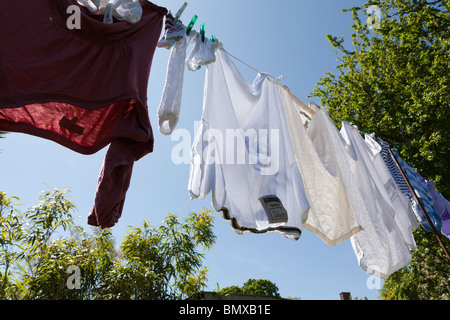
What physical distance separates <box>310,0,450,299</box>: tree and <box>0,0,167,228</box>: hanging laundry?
6.62m

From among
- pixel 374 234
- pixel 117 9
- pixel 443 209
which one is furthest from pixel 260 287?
pixel 117 9

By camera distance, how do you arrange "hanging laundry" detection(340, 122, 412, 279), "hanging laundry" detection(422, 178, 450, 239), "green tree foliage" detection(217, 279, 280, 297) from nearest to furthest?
"hanging laundry" detection(340, 122, 412, 279) → "hanging laundry" detection(422, 178, 450, 239) → "green tree foliage" detection(217, 279, 280, 297)

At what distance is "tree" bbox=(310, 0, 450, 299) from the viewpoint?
6824 mm

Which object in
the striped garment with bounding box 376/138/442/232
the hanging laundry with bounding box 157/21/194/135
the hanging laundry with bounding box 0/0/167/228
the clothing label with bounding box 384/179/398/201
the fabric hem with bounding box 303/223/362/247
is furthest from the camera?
the striped garment with bounding box 376/138/442/232

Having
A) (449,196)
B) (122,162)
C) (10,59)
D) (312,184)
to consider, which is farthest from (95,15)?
(449,196)

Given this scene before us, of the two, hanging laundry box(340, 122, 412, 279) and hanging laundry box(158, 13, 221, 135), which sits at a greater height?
hanging laundry box(158, 13, 221, 135)

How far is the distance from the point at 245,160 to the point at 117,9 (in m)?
1.21

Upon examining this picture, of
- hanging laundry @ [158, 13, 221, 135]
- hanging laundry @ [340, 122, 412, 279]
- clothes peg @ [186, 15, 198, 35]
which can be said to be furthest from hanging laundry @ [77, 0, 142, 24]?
hanging laundry @ [340, 122, 412, 279]

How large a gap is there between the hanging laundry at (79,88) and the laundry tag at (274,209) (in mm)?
752

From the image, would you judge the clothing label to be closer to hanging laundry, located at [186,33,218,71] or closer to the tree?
hanging laundry, located at [186,33,218,71]

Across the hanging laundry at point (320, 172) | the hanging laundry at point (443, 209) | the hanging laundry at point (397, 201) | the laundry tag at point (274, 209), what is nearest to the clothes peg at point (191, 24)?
the hanging laundry at point (320, 172)

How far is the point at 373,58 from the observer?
8344mm
